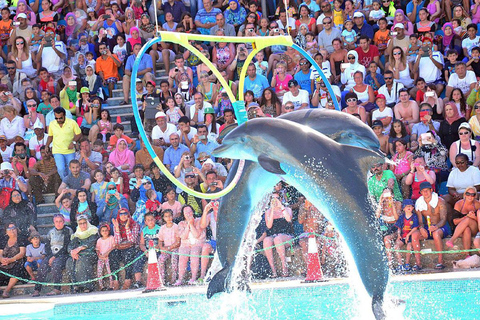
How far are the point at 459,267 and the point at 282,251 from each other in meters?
2.70

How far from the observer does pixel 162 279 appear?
12.5m

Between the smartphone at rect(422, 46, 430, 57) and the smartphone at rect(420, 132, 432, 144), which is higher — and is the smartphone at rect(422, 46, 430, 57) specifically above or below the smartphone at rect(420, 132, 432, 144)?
above

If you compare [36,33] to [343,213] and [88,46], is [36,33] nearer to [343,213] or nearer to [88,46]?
[88,46]

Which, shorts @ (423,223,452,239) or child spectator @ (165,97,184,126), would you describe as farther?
child spectator @ (165,97,184,126)

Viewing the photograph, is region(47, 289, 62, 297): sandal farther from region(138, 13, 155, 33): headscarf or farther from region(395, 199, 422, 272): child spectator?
region(138, 13, 155, 33): headscarf

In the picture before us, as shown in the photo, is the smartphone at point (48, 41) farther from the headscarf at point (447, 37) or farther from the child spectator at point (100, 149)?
the headscarf at point (447, 37)

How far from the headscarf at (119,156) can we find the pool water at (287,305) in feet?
12.1

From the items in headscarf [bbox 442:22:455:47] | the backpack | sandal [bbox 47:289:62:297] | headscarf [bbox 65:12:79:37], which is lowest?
sandal [bbox 47:289:62:297]

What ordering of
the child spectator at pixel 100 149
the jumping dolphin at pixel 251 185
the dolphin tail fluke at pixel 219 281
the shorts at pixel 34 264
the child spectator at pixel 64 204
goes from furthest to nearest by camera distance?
1. the child spectator at pixel 100 149
2. the child spectator at pixel 64 204
3. the shorts at pixel 34 264
4. the dolphin tail fluke at pixel 219 281
5. the jumping dolphin at pixel 251 185

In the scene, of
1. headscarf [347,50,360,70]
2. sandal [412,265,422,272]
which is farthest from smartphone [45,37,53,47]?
sandal [412,265,422,272]

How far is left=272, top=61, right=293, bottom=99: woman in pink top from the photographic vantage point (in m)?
15.1

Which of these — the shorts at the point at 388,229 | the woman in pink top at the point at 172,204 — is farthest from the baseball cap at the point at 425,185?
the woman in pink top at the point at 172,204

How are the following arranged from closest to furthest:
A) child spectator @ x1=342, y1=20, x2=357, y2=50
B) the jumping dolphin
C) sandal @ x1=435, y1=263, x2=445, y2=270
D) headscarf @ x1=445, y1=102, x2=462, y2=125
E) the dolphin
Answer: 1. the dolphin
2. the jumping dolphin
3. sandal @ x1=435, y1=263, x2=445, y2=270
4. headscarf @ x1=445, y1=102, x2=462, y2=125
5. child spectator @ x1=342, y1=20, x2=357, y2=50

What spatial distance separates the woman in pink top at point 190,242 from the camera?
12.3m
